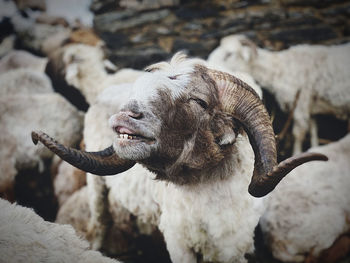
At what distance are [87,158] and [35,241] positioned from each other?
1.69ft

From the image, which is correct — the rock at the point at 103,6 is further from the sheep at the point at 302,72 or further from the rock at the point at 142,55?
the sheep at the point at 302,72

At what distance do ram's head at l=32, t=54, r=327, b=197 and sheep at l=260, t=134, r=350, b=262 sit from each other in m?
0.90

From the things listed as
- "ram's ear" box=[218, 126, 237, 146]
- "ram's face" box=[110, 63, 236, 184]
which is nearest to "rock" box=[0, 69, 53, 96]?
"ram's face" box=[110, 63, 236, 184]

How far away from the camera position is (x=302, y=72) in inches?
173

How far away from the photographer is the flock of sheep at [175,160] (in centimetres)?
142

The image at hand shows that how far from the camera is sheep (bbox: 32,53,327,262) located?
4.58 feet

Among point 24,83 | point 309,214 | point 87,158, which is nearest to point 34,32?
point 24,83

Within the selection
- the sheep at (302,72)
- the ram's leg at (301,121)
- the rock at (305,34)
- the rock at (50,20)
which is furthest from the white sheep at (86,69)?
the ram's leg at (301,121)

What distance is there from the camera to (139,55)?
10.2ft

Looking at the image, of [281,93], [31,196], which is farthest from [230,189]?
[281,93]

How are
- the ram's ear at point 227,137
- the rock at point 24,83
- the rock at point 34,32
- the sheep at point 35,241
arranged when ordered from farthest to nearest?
the rock at point 34,32 → the rock at point 24,83 → the ram's ear at point 227,137 → the sheep at point 35,241

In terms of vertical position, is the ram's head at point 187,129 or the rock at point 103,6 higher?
the rock at point 103,6

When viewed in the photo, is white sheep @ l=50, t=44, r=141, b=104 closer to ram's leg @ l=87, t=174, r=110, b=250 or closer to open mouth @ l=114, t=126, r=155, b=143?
ram's leg @ l=87, t=174, r=110, b=250

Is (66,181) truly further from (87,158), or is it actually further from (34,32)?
(34,32)
